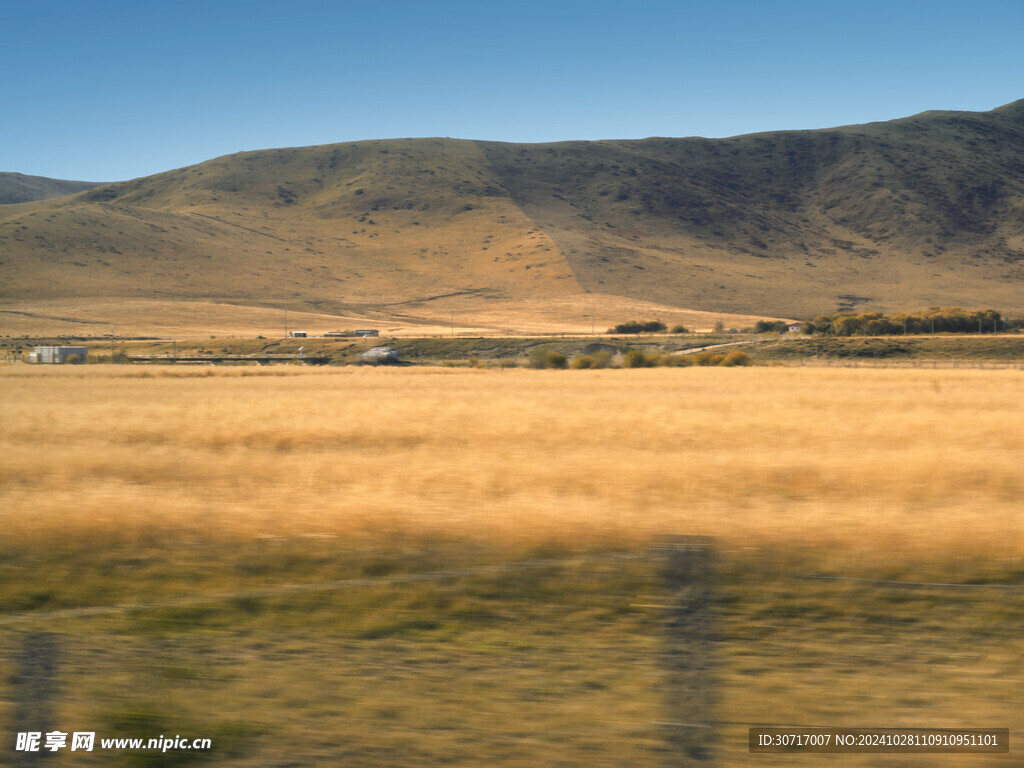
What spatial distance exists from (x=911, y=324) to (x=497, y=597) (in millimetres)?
97986

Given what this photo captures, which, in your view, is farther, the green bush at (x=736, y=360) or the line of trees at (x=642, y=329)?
the line of trees at (x=642, y=329)

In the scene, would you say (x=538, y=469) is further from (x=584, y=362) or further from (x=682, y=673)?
(x=584, y=362)

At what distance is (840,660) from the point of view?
19.9 ft

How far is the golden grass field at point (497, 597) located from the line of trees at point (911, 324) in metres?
80.3

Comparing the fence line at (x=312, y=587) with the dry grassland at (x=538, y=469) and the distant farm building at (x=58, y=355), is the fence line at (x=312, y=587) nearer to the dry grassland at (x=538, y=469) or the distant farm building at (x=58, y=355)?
the dry grassland at (x=538, y=469)

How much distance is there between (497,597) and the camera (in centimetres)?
710

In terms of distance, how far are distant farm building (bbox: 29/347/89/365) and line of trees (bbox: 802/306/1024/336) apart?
219 ft

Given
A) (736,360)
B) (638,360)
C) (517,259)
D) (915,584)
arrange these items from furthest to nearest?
(517,259)
(638,360)
(736,360)
(915,584)

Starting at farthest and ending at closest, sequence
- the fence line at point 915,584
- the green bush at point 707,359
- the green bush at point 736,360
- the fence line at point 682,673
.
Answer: the green bush at point 707,359, the green bush at point 736,360, the fence line at point 915,584, the fence line at point 682,673

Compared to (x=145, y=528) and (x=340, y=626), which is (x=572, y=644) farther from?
(x=145, y=528)

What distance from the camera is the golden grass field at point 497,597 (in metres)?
5.26

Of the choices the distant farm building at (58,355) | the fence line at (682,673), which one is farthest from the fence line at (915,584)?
the distant farm building at (58,355)

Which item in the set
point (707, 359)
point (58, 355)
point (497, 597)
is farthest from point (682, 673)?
point (58, 355)

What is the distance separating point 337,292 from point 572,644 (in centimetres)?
15443
